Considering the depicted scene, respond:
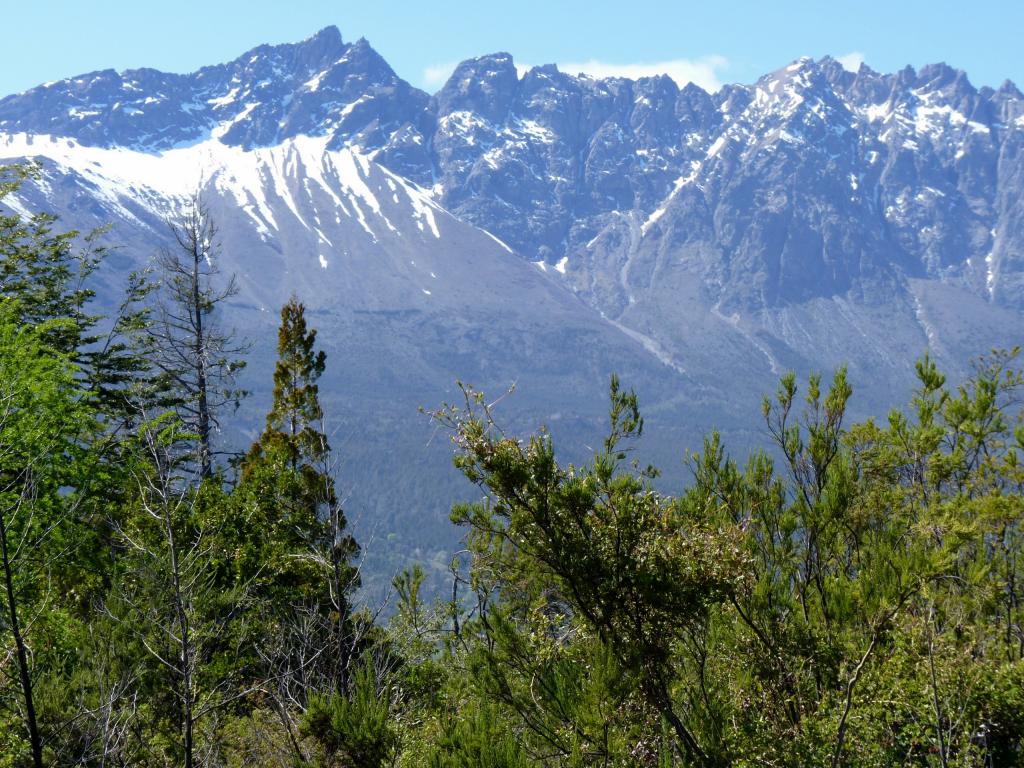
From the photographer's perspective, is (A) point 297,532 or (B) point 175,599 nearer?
(B) point 175,599

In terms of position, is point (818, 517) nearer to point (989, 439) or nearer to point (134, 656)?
point (989, 439)

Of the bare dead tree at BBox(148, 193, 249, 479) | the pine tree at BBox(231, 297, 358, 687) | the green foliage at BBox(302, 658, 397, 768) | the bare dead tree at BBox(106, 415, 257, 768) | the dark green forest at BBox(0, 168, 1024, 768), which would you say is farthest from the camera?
the bare dead tree at BBox(148, 193, 249, 479)

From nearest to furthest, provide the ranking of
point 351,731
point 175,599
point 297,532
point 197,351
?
point 351,731, point 175,599, point 297,532, point 197,351

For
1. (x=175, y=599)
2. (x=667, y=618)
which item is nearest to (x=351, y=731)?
(x=175, y=599)

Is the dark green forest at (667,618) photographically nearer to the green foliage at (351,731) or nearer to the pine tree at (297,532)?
the green foliage at (351,731)

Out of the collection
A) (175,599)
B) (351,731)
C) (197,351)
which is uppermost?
(197,351)

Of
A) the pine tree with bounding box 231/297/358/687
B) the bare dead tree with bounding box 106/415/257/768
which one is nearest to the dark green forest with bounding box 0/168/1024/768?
the bare dead tree with bounding box 106/415/257/768

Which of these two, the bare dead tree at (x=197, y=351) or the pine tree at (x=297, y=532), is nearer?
the pine tree at (x=297, y=532)

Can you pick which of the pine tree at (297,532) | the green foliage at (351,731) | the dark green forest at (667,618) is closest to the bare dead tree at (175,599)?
the dark green forest at (667,618)

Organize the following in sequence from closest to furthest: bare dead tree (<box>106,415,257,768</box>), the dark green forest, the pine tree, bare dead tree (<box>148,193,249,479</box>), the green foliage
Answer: the dark green forest
the green foliage
bare dead tree (<box>106,415,257,768</box>)
the pine tree
bare dead tree (<box>148,193,249,479</box>)

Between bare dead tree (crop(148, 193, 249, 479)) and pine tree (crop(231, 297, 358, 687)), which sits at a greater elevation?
bare dead tree (crop(148, 193, 249, 479))

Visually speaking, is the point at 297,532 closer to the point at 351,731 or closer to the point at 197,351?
the point at 351,731

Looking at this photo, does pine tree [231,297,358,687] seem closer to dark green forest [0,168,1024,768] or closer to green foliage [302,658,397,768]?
dark green forest [0,168,1024,768]

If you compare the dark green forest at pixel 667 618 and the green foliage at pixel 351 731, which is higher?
the dark green forest at pixel 667 618
